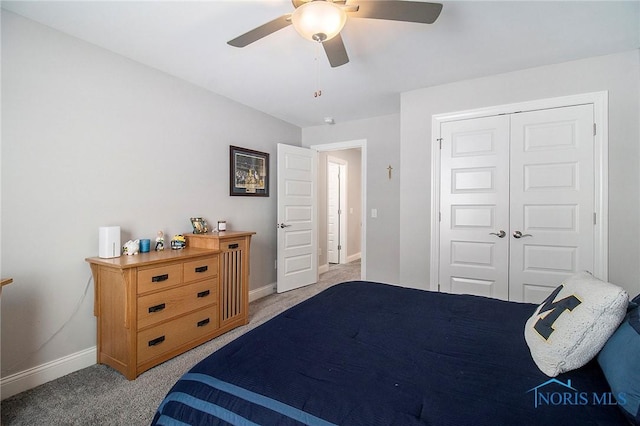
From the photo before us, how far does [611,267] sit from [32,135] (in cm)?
451

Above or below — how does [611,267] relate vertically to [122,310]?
above

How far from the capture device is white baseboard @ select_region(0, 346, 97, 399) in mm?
1826

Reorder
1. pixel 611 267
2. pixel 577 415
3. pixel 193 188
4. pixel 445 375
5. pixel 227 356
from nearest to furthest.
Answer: pixel 577 415 → pixel 445 375 → pixel 227 356 → pixel 611 267 → pixel 193 188

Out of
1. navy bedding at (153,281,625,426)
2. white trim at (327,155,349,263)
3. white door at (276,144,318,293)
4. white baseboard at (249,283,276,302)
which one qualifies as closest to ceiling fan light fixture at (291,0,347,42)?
navy bedding at (153,281,625,426)

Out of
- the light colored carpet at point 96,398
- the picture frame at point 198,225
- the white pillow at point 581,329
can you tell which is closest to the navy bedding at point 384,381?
the white pillow at point 581,329

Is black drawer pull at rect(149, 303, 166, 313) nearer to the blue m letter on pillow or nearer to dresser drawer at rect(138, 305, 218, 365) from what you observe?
dresser drawer at rect(138, 305, 218, 365)

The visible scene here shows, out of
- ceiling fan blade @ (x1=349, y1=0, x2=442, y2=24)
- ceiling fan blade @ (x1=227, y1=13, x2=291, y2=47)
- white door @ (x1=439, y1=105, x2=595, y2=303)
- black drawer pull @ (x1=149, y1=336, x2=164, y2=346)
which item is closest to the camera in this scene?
ceiling fan blade @ (x1=349, y1=0, x2=442, y2=24)

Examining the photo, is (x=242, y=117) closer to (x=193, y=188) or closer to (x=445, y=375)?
(x=193, y=188)

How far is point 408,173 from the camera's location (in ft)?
Result: 10.3

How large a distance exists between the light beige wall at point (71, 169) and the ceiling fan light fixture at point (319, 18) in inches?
70.4

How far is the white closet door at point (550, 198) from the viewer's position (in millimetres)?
2447

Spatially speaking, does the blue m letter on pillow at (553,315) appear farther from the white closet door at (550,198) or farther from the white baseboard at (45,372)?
the white baseboard at (45,372)

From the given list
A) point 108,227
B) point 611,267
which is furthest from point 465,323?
point 108,227

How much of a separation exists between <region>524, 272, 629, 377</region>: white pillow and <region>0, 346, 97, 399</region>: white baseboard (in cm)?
288
